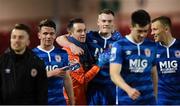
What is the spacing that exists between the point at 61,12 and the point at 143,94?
17.7 metres

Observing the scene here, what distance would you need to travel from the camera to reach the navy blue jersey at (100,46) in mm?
8984

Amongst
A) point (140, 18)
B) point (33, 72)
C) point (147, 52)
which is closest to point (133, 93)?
point (147, 52)

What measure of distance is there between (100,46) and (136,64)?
1.45 metres

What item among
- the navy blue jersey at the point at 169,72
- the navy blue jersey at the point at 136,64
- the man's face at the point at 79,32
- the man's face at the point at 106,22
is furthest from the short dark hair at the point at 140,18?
the man's face at the point at 79,32

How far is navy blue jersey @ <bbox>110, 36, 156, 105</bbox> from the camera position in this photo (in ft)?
25.4

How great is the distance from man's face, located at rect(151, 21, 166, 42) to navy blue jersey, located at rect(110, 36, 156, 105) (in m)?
0.81

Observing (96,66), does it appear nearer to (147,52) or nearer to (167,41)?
(167,41)

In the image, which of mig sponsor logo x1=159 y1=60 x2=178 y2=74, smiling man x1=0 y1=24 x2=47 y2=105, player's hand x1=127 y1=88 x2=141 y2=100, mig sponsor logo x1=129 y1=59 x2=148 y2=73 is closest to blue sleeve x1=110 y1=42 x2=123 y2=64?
mig sponsor logo x1=129 y1=59 x2=148 y2=73

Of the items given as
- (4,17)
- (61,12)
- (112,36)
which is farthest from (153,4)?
(112,36)

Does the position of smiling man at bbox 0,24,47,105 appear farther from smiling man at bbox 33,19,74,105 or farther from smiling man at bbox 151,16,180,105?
smiling man at bbox 151,16,180,105

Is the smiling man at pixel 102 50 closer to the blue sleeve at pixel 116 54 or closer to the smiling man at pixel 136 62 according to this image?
the smiling man at pixel 136 62

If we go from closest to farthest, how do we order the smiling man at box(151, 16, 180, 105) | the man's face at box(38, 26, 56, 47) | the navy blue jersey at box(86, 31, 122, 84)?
the man's face at box(38, 26, 56, 47) < the smiling man at box(151, 16, 180, 105) < the navy blue jersey at box(86, 31, 122, 84)

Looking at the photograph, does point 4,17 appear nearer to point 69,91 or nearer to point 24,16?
point 24,16

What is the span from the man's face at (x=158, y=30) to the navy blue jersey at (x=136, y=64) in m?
0.81
